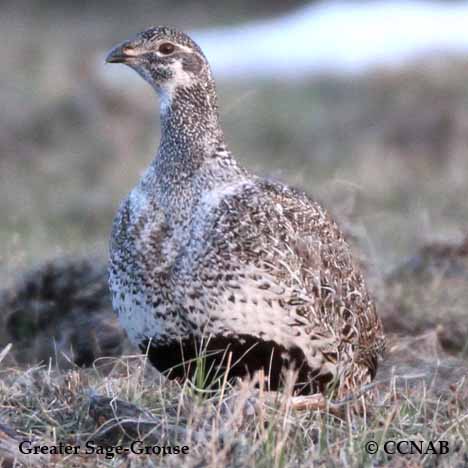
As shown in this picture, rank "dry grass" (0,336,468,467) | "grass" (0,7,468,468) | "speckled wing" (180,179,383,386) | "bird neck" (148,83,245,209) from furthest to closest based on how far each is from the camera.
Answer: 1. "bird neck" (148,83,245,209)
2. "speckled wing" (180,179,383,386)
3. "grass" (0,7,468,468)
4. "dry grass" (0,336,468,467)

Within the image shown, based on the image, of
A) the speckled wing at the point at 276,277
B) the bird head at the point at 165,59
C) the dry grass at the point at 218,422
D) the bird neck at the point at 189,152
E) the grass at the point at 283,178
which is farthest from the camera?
the bird head at the point at 165,59

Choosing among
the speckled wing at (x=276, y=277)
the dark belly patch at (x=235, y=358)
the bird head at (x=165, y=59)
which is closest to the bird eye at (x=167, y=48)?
the bird head at (x=165, y=59)

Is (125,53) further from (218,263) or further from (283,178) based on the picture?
(283,178)

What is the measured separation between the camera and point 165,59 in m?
5.30

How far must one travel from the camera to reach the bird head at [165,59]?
5.30 meters

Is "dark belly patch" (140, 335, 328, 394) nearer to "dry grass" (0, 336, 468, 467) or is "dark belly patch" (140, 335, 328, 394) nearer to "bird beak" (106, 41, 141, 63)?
"dry grass" (0, 336, 468, 467)

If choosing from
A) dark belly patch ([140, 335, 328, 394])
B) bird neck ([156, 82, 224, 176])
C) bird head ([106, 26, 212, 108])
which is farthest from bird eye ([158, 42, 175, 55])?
dark belly patch ([140, 335, 328, 394])

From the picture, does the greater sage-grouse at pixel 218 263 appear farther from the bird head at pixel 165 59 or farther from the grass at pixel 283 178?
the grass at pixel 283 178

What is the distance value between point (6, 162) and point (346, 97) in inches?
153

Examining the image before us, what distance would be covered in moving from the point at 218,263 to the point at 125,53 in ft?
3.32

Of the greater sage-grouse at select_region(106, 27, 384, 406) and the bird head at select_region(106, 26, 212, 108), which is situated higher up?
the bird head at select_region(106, 26, 212, 108)

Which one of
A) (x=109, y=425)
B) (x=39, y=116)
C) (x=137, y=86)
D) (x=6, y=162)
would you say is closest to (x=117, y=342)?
(x=109, y=425)

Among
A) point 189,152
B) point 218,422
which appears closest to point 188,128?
point 189,152

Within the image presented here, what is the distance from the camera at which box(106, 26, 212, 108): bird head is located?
5.30 metres
